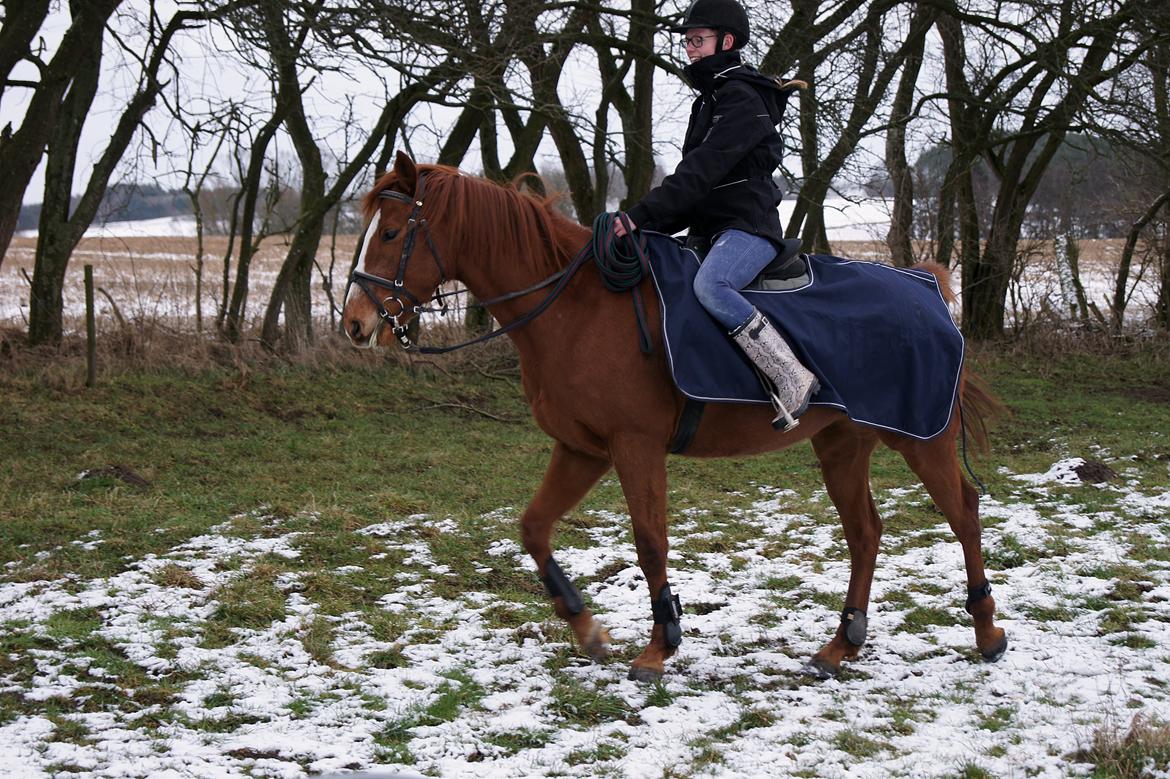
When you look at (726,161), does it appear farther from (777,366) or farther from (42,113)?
(42,113)

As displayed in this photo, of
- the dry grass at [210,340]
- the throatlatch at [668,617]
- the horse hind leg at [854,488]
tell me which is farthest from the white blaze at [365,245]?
the dry grass at [210,340]

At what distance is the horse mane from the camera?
455cm

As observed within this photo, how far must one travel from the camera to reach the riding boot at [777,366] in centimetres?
446

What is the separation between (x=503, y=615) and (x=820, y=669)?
1618 mm

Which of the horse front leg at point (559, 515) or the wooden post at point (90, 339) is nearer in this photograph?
the horse front leg at point (559, 515)

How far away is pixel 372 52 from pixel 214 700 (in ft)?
21.6

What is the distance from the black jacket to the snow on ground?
6.62ft

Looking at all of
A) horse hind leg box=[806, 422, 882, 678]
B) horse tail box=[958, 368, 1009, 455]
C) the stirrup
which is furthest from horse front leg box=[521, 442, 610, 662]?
horse tail box=[958, 368, 1009, 455]

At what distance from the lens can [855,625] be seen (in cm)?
484

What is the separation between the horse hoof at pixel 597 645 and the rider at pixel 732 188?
4.06ft

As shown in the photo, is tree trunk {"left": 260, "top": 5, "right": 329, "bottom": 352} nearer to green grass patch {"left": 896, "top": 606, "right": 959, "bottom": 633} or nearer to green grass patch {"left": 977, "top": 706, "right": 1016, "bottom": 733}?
green grass patch {"left": 896, "top": 606, "right": 959, "bottom": 633}

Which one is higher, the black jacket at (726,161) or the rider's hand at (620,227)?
the black jacket at (726,161)

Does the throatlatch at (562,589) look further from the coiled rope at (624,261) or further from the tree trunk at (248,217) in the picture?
the tree trunk at (248,217)

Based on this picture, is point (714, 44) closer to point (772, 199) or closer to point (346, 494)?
point (772, 199)
